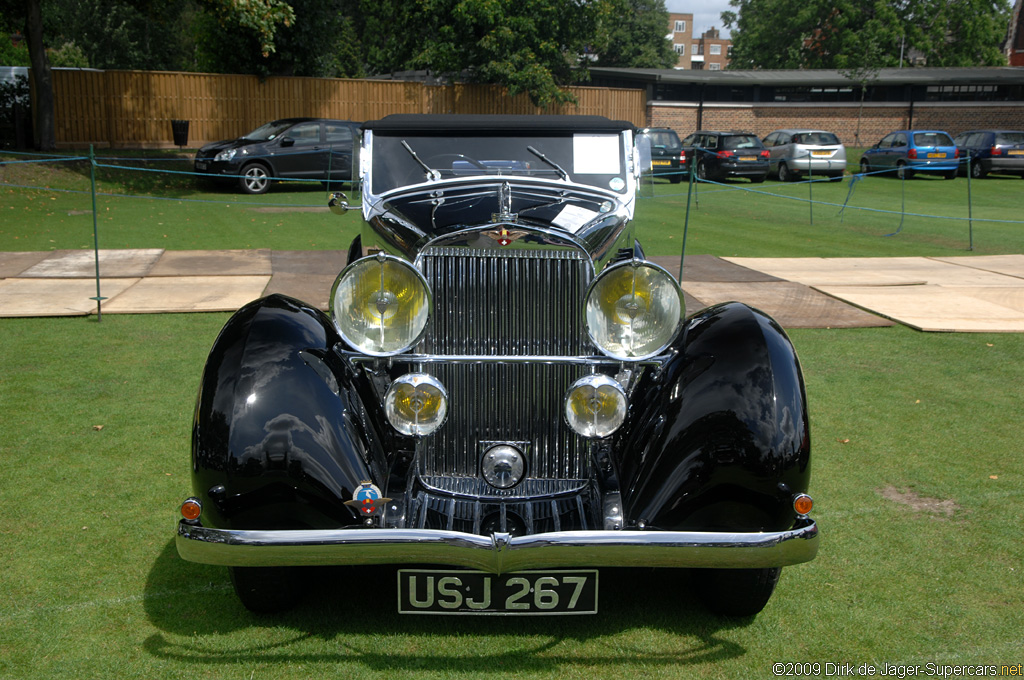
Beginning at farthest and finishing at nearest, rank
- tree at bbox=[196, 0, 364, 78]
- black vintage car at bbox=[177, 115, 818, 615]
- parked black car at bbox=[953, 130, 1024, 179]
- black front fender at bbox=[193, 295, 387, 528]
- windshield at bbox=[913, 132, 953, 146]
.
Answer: tree at bbox=[196, 0, 364, 78], parked black car at bbox=[953, 130, 1024, 179], windshield at bbox=[913, 132, 953, 146], black front fender at bbox=[193, 295, 387, 528], black vintage car at bbox=[177, 115, 818, 615]

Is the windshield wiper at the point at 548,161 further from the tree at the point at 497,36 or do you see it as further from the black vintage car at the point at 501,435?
the tree at the point at 497,36

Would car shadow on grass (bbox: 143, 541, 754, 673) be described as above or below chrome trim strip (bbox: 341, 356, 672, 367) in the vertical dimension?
below

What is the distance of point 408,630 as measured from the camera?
10.3ft

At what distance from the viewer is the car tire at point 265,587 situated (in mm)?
3098

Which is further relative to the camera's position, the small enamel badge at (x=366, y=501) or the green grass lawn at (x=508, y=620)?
the green grass lawn at (x=508, y=620)

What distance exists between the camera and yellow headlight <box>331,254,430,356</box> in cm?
305

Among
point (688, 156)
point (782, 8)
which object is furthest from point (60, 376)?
point (782, 8)

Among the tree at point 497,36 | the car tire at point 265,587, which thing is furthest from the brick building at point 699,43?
the car tire at point 265,587

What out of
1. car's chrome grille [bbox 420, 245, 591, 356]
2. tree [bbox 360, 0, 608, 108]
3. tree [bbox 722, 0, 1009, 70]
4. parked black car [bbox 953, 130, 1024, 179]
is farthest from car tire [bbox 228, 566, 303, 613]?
tree [bbox 722, 0, 1009, 70]

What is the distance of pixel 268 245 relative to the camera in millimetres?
12023

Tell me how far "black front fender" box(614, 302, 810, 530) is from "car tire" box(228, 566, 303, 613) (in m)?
1.28

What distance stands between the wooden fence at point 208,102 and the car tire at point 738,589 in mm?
21867

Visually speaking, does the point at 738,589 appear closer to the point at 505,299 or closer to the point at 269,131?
the point at 505,299

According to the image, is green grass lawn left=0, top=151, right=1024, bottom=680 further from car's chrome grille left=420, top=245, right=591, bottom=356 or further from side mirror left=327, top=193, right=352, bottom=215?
side mirror left=327, top=193, right=352, bottom=215
